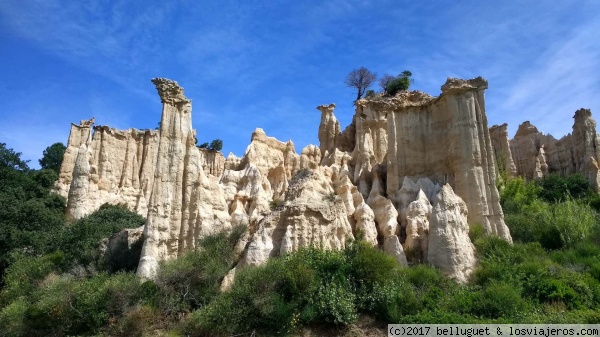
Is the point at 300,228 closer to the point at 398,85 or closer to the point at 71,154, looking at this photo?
the point at 398,85

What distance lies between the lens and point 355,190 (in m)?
28.1

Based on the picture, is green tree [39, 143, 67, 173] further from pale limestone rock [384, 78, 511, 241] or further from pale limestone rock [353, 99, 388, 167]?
pale limestone rock [384, 78, 511, 241]

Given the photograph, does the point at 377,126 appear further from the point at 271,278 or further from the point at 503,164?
the point at 271,278

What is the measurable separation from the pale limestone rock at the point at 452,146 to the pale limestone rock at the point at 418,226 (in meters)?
2.77

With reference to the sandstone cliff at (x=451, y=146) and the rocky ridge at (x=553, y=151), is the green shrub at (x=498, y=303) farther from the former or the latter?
the rocky ridge at (x=553, y=151)

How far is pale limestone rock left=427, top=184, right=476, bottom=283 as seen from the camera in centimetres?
2095

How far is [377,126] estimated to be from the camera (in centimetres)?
3544

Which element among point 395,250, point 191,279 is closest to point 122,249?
point 191,279

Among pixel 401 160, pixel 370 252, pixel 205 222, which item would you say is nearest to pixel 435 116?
pixel 401 160

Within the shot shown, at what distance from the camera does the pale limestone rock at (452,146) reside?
1004 inches

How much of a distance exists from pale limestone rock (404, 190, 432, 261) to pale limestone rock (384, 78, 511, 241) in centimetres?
277

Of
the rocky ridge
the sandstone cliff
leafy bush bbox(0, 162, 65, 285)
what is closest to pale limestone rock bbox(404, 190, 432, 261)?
the sandstone cliff

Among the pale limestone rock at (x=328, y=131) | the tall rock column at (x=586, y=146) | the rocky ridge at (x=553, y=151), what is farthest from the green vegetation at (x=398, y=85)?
the tall rock column at (x=586, y=146)

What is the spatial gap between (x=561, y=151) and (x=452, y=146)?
24.1 meters
